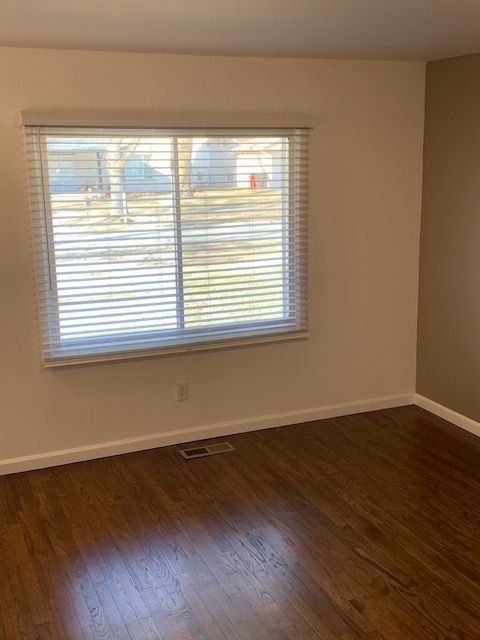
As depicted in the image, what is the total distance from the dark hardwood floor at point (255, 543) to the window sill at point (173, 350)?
0.58 meters

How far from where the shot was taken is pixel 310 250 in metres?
4.25

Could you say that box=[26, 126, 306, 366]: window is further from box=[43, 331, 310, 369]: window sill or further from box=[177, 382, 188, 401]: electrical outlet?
box=[177, 382, 188, 401]: electrical outlet

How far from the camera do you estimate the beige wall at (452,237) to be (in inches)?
159

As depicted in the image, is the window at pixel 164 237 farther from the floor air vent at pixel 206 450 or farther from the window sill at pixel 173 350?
the floor air vent at pixel 206 450

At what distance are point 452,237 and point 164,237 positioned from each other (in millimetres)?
1764

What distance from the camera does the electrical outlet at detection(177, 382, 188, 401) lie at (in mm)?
4113

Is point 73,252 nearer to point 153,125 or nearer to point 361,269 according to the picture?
point 153,125

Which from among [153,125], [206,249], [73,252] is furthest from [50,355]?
[153,125]

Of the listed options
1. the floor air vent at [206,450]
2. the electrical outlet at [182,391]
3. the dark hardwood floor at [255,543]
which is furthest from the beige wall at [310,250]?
the dark hardwood floor at [255,543]

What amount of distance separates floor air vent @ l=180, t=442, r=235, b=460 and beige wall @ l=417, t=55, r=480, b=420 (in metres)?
1.47

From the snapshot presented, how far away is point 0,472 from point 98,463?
52cm

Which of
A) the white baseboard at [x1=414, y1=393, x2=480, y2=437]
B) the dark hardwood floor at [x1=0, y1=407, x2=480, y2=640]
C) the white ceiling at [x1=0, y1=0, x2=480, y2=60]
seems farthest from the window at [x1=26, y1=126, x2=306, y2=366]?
the white baseboard at [x1=414, y1=393, x2=480, y2=437]

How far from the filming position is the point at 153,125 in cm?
372

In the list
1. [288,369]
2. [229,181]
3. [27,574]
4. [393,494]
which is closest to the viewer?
[27,574]
